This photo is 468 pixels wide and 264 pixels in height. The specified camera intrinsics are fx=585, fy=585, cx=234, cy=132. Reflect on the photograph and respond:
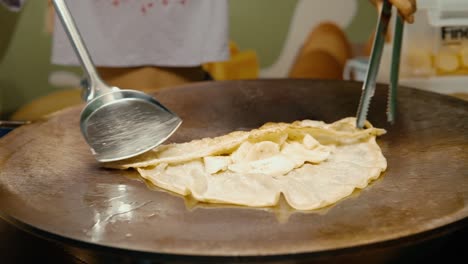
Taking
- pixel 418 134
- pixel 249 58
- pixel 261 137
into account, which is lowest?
pixel 249 58

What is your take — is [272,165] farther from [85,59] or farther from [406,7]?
[85,59]

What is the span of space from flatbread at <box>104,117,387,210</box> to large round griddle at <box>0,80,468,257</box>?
1.3 inches

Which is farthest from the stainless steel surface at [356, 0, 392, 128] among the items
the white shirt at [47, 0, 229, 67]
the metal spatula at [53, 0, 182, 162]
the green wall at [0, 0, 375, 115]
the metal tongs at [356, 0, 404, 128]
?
the green wall at [0, 0, 375, 115]

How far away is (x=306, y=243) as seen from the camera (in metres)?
0.98

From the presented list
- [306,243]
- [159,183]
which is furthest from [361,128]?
[306,243]

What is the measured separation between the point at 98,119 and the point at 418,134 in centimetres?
86

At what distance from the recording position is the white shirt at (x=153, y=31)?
2568mm

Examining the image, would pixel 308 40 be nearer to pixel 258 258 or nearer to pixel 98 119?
pixel 98 119

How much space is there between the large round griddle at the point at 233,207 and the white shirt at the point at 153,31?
0.70m

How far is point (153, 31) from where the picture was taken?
8.52 feet

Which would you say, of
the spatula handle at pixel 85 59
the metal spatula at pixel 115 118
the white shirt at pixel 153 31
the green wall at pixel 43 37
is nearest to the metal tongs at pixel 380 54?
the metal spatula at pixel 115 118

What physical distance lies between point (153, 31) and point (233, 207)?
5.13 ft

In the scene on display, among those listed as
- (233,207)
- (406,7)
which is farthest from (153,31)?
Result: (233,207)

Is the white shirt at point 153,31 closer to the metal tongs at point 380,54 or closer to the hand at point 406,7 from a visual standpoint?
the metal tongs at point 380,54
